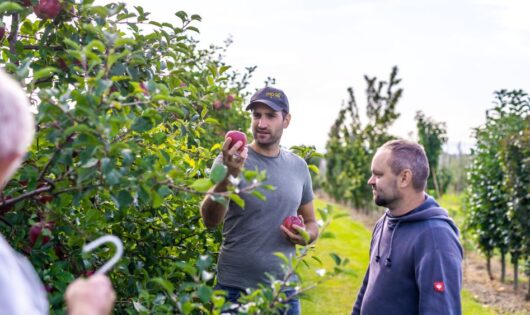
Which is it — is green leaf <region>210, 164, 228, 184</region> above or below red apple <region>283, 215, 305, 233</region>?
above

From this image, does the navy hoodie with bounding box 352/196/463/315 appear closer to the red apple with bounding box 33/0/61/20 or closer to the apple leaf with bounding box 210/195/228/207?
the apple leaf with bounding box 210/195/228/207

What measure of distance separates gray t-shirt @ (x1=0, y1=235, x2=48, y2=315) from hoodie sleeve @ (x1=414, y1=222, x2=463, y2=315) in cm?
180

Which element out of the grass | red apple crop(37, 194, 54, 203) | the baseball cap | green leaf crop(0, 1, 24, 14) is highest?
green leaf crop(0, 1, 24, 14)

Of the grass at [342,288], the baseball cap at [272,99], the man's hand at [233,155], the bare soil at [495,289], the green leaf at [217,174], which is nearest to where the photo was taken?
the green leaf at [217,174]

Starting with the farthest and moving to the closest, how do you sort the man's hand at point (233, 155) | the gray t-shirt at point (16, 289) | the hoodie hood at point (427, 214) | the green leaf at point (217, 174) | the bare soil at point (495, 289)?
the bare soil at point (495, 289) < the hoodie hood at point (427, 214) < the man's hand at point (233, 155) < the green leaf at point (217, 174) < the gray t-shirt at point (16, 289)

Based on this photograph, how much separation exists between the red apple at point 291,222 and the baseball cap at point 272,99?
1.69ft

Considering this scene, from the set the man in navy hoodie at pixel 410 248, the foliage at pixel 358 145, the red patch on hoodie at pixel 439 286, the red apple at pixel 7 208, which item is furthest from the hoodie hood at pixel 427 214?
the foliage at pixel 358 145

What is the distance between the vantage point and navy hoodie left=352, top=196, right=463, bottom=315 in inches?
105

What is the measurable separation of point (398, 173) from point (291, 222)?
520mm

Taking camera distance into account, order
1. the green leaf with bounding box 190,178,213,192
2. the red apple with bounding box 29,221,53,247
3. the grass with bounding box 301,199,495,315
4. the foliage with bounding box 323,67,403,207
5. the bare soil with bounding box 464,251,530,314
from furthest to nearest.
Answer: the foliage with bounding box 323,67,403,207 < the bare soil with bounding box 464,251,530,314 < the grass with bounding box 301,199,495,315 < the red apple with bounding box 29,221,53,247 < the green leaf with bounding box 190,178,213,192

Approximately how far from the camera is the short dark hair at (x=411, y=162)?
9.61 feet

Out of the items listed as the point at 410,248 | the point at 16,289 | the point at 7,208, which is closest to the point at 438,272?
the point at 410,248

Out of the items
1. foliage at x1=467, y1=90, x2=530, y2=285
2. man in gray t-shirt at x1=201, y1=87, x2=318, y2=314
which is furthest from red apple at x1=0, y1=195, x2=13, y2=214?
foliage at x1=467, y1=90, x2=530, y2=285

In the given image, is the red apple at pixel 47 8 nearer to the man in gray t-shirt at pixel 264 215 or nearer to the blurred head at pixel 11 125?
the man in gray t-shirt at pixel 264 215
